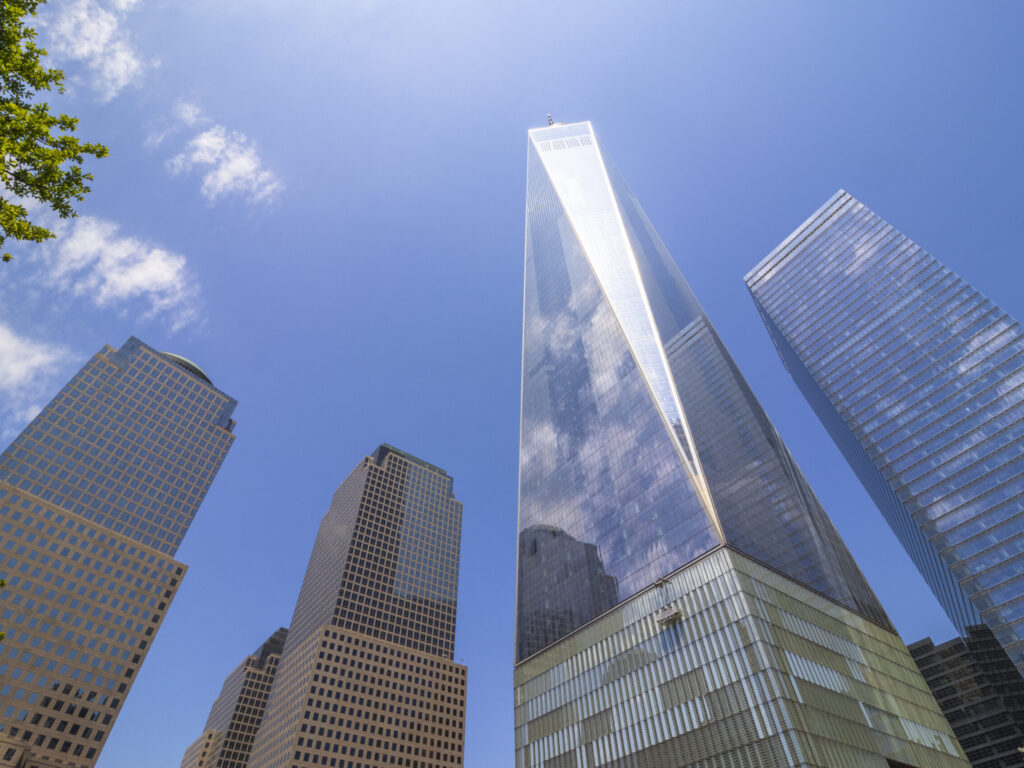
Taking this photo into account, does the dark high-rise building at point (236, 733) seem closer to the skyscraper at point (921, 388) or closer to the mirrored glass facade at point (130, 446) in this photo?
the mirrored glass facade at point (130, 446)

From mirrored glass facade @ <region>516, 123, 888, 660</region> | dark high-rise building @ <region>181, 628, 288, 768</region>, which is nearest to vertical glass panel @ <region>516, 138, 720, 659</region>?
mirrored glass facade @ <region>516, 123, 888, 660</region>

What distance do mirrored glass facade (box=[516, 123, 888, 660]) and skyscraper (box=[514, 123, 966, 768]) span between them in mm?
305

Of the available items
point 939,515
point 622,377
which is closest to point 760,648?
point 622,377

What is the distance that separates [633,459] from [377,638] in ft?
339

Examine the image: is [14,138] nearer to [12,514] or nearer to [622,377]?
[622,377]

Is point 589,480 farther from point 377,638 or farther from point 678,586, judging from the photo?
point 377,638

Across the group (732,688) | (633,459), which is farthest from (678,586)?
(633,459)

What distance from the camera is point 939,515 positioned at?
291 ft

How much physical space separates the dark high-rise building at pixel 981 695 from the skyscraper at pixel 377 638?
10858 cm

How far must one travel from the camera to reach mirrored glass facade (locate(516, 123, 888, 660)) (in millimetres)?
62281

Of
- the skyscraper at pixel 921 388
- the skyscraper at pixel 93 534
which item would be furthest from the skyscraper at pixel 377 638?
the skyscraper at pixel 921 388

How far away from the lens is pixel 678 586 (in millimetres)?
56094

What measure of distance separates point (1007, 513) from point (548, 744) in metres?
73.7

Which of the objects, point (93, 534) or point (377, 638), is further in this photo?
point (377, 638)
